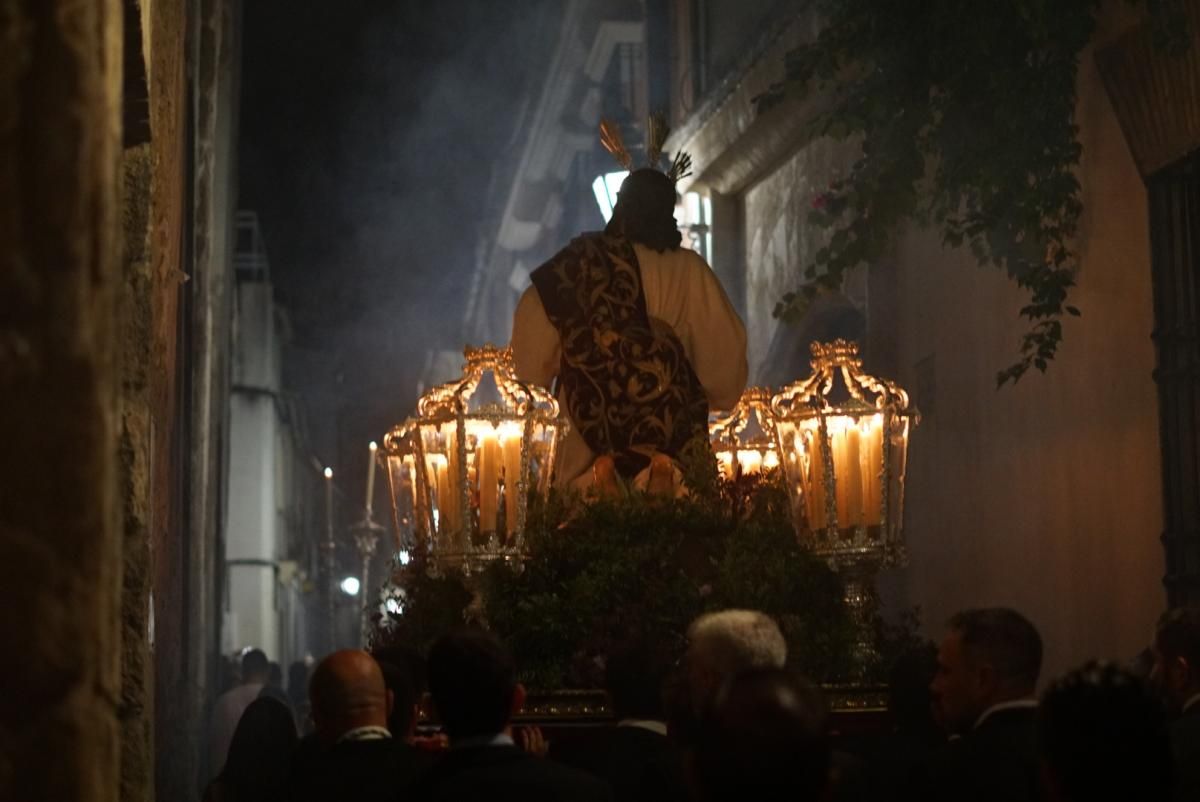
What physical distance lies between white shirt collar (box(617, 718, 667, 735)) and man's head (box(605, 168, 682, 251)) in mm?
2907

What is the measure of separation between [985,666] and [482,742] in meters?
1.20

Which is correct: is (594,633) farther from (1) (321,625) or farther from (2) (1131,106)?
(1) (321,625)

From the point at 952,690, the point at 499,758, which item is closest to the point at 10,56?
the point at 499,758

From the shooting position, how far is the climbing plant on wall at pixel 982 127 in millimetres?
7832

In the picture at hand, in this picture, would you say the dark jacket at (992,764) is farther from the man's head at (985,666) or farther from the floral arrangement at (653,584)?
the floral arrangement at (653,584)

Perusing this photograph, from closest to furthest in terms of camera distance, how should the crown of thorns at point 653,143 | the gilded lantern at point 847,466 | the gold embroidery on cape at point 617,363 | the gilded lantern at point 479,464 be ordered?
1. the gilded lantern at point 847,466
2. the gilded lantern at point 479,464
3. the gold embroidery on cape at point 617,363
4. the crown of thorns at point 653,143

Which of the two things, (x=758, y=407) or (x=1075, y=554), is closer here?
Answer: (x=758, y=407)

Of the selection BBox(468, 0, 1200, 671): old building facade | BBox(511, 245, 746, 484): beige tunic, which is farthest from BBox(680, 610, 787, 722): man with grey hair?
BBox(468, 0, 1200, 671): old building facade

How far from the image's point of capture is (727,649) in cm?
407

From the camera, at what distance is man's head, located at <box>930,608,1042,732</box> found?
156 inches

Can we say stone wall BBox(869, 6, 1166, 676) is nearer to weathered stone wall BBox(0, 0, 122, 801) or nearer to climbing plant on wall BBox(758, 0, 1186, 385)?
climbing plant on wall BBox(758, 0, 1186, 385)

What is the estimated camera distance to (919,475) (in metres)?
10.4

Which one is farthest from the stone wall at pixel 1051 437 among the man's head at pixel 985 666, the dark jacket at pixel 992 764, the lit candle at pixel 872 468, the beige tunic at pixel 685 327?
the dark jacket at pixel 992 764

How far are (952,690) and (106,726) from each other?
2.26m
